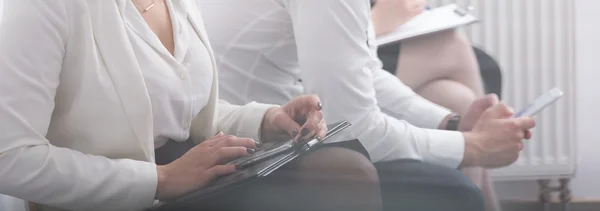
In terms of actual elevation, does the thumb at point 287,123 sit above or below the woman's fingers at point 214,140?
below

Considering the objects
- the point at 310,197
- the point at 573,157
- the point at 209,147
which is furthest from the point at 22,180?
the point at 573,157

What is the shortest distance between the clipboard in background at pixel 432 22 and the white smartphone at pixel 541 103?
114 mm

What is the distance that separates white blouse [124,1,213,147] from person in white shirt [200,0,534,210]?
0.17ft

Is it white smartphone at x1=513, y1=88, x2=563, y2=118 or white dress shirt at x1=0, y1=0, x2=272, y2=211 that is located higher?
white dress shirt at x1=0, y1=0, x2=272, y2=211

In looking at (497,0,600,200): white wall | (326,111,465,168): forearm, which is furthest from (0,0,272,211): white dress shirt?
(497,0,600,200): white wall

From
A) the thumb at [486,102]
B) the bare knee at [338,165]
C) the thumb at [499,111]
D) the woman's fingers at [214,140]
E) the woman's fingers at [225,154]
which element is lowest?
the bare knee at [338,165]

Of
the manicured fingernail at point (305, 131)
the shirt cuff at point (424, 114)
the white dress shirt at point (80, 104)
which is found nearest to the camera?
the white dress shirt at point (80, 104)

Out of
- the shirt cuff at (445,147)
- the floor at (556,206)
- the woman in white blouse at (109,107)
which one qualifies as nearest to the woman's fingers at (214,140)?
the woman in white blouse at (109,107)

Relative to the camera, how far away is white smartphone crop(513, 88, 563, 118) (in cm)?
78

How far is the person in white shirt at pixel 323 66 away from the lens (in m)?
0.70

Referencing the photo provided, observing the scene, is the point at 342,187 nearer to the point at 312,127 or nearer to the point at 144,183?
the point at 312,127

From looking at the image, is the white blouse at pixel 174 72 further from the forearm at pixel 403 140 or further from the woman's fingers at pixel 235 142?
the forearm at pixel 403 140

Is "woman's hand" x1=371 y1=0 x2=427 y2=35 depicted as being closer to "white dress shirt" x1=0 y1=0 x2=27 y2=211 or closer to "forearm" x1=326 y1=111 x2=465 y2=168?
"forearm" x1=326 y1=111 x2=465 y2=168

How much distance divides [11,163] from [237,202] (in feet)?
0.67
